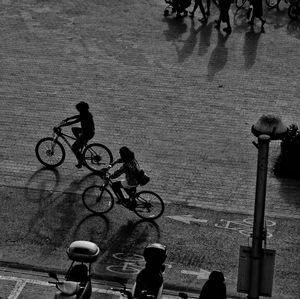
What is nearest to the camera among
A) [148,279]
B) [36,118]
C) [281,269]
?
[148,279]

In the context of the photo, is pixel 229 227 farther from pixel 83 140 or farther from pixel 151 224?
pixel 83 140

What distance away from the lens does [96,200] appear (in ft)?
50.1

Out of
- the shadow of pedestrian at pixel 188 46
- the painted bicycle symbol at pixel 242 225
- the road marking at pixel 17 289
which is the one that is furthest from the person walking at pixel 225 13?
the road marking at pixel 17 289

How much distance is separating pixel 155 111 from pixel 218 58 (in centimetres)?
440

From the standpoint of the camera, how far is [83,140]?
1625 cm

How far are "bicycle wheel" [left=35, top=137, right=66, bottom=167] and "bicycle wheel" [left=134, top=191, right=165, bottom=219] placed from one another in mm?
2747

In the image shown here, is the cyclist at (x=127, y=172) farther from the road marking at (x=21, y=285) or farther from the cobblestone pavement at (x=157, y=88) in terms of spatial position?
the road marking at (x=21, y=285)

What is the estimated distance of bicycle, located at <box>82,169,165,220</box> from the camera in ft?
48.5

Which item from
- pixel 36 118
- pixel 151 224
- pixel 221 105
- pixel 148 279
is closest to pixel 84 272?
pixel 148 279

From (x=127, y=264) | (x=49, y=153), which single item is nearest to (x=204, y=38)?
(x=49, y=153)

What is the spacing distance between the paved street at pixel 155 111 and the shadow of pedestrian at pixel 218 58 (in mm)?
33

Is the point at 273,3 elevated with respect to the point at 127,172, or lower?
elevated

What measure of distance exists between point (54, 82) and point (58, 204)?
6752 mm

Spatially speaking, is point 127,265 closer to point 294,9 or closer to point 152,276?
point 152,276
